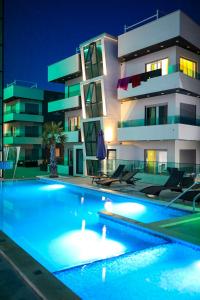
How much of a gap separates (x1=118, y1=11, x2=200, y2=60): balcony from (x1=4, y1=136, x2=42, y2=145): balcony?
813 inches

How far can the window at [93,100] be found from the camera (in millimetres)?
23812

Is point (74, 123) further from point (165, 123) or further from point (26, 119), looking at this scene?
point (26, 119)

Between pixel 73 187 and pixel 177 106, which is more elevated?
pixel 177 106

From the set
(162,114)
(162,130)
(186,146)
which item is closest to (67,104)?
(162,114)

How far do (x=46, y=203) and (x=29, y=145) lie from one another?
28545mm

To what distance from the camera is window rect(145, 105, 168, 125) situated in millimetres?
20781

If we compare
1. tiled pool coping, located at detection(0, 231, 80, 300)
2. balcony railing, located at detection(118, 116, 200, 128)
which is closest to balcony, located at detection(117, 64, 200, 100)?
balcony railing, located at detection(118, 116, 200, 128)

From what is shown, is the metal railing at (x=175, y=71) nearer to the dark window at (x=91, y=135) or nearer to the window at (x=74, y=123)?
the dark window at (x=91, y=135)

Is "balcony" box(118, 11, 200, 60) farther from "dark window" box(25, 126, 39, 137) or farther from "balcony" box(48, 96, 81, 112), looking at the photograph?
"dark window" box(25, 126, 39, 137)

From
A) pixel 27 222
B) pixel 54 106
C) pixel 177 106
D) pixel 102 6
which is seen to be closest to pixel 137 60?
pixel 177 106

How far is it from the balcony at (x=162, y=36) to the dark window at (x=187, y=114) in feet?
13.1

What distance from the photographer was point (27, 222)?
981cm

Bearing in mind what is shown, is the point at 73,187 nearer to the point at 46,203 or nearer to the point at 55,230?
the point at 46,203

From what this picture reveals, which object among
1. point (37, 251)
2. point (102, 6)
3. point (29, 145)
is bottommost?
point (37, 251)
